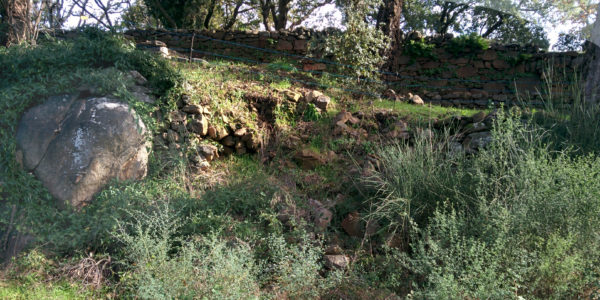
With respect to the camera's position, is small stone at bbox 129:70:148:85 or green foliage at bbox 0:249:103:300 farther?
small stone at bbox 129:70:148:85

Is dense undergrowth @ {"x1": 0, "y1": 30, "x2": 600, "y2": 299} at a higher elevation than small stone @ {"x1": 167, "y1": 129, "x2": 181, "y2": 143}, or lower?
lower

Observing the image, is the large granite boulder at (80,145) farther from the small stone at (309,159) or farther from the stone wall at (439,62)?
the stone wall at (439,62)

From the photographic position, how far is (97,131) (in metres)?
5.22

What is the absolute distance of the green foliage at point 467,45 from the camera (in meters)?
10.8

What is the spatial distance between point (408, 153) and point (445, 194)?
0.62 m

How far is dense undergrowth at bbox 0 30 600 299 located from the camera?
12.4 feet

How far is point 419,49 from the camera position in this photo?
11031mm

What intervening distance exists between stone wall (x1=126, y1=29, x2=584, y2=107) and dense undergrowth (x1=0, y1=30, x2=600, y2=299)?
405 cm

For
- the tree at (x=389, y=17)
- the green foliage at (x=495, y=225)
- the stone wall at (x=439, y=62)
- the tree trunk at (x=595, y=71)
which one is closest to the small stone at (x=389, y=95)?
the stone wall at (x=439, y=62)

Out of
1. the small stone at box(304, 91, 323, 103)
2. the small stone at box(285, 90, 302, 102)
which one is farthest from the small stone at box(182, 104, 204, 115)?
the small stone at box(304, 91, 323, 103)

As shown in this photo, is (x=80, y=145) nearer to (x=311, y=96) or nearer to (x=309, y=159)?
(x=309, y=159)

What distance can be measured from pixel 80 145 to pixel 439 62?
861 centimetres

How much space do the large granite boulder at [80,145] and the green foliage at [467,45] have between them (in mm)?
8114

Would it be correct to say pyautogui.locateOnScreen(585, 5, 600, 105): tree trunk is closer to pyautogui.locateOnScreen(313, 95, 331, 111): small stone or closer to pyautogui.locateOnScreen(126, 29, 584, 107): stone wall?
pyautogui.locateOnScreen(126, 29, 584, 107): stone wall
